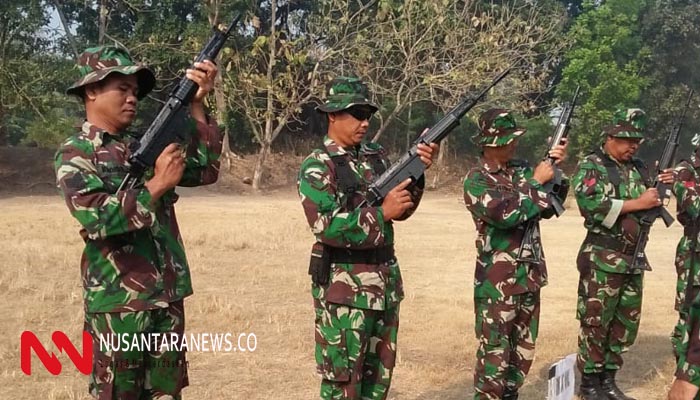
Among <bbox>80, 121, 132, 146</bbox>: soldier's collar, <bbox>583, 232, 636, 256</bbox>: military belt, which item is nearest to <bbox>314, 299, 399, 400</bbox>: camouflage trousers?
<bbox>80, 121, 132, 146</bbox>: soldier's collar

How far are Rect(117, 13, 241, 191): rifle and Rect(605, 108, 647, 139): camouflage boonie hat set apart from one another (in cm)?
295

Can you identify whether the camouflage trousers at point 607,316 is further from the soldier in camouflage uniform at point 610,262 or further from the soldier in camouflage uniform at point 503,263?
the soldier in camouflage uniform at point 503,263

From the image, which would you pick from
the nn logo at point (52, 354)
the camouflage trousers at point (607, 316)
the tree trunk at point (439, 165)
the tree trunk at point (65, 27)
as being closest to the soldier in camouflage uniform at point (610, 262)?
the camouflage trousers at point (607, 316)

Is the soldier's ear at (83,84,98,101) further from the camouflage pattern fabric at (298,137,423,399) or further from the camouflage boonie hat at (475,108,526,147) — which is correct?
the camouflage boonie hat at (475,108,526,147)

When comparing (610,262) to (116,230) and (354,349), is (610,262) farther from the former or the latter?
(116,230)

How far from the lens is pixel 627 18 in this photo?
27531mm

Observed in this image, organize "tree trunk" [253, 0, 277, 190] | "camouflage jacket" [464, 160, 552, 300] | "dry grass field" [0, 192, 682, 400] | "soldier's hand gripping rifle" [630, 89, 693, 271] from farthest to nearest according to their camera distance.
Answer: "tree trunk" [253, 0, 277, 190] < "dry grass field" [0, 192, 682, 400] < "soldier's hand gripping rifle" [630, 89, 693, 271] < "camouflage jacket" [464, 160, 552, 300]

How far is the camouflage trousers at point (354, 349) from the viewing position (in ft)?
10.9

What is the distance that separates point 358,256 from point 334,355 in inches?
20.0

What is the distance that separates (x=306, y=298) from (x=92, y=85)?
4.92 meters

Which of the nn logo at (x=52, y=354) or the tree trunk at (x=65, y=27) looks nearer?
the nn logo at (x=52, y=354)

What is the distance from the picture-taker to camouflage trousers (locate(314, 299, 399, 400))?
332 centimetres

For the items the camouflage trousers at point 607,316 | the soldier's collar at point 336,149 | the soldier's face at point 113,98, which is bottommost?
the camouflage trousers at point 607,316

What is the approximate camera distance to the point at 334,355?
333cm
